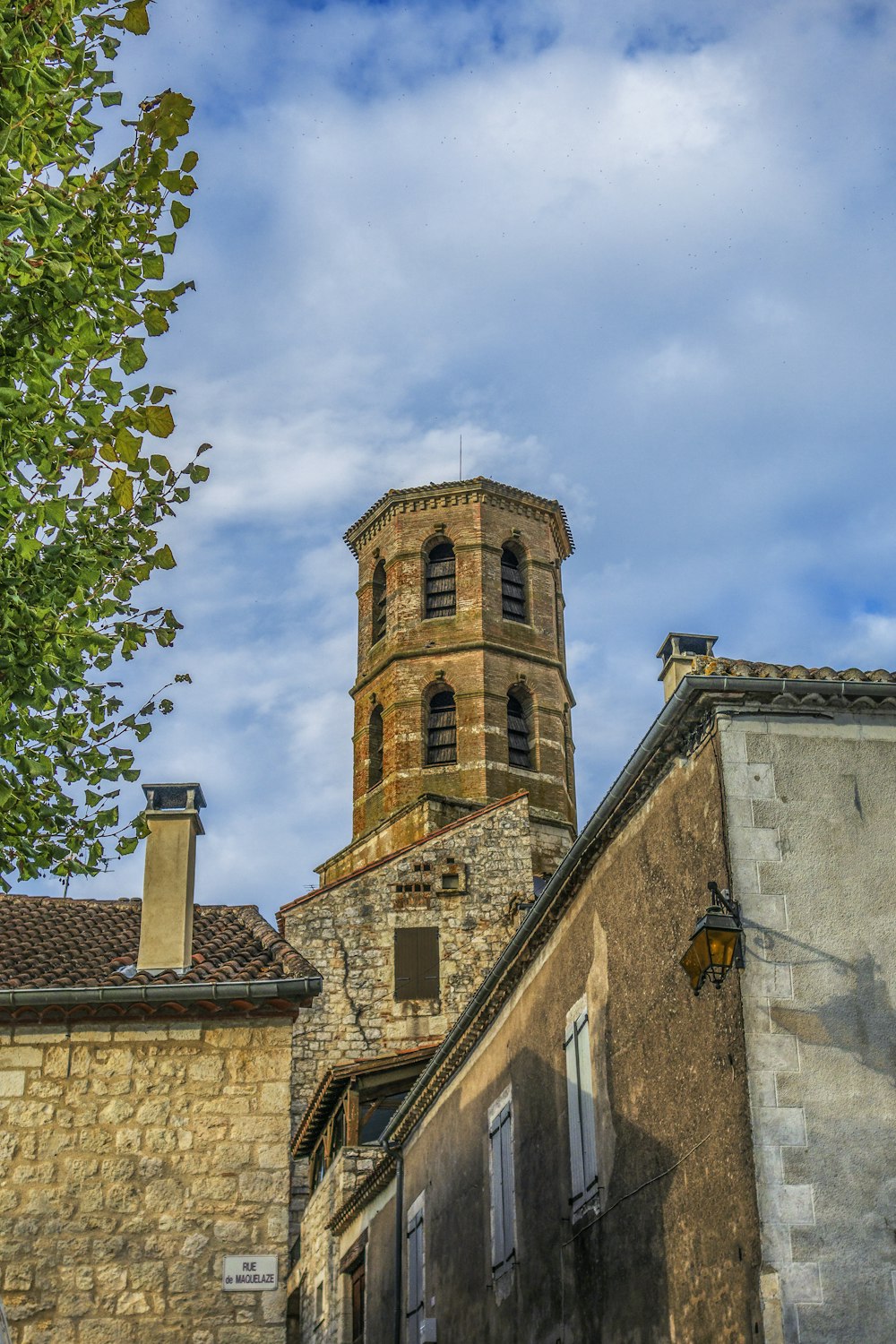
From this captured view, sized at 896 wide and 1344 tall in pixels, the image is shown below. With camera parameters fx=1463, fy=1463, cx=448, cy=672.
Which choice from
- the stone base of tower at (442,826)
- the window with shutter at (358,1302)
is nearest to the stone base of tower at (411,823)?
the stone base of tower at (442,826)

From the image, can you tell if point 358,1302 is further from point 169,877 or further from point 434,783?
point 434,783

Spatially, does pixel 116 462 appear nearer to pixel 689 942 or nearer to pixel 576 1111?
pixel 689 942

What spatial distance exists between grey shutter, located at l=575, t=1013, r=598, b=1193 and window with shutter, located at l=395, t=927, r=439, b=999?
12.8 meters

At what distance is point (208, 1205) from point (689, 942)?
445cm

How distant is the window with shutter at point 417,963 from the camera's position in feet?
77.7

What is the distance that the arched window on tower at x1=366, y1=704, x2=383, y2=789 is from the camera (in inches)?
1277

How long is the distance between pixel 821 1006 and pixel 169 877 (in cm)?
574

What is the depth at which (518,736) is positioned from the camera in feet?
105

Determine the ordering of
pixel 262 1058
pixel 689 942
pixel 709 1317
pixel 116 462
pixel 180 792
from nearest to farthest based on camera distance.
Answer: pixel 116 462 < pixel 709 1317 < pixel 689 942 < pixel 262 1058 < pixel 180 792

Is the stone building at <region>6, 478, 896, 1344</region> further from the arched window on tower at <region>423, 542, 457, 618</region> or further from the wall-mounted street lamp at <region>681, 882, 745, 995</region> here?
the arched window on tower at <region>423, 542, 457, 618</region>

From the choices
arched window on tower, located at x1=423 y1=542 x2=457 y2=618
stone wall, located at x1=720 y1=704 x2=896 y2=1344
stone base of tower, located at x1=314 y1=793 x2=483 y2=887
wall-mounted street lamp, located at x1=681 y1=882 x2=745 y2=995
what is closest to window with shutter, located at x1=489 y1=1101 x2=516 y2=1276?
wall-mounted street lamp, located at x1=681 y1=882 x2=745 y2=995

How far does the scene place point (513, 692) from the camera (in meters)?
32.4

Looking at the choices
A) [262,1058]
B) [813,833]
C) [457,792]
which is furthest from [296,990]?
[457,792]

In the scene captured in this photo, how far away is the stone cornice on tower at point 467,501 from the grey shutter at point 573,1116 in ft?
79.2
